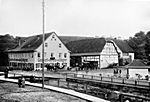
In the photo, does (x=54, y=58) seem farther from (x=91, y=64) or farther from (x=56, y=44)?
(x=91, y=64)

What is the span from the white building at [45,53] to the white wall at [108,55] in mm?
8628

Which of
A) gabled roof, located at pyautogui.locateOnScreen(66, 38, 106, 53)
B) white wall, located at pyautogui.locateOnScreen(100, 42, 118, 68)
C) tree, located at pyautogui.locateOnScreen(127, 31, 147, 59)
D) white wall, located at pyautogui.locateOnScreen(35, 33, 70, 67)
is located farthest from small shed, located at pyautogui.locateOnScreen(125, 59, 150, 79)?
tree, located at pyautogui.locateOnScreen(127, 31, 147, 59)

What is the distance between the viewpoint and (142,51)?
3118 inches

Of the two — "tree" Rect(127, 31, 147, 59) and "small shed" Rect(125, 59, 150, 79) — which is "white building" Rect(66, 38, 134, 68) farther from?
"small shed" Rect(125, 59, 150, 79)

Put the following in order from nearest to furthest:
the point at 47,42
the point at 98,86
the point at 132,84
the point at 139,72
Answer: the point at 132,84
the point at 98,86
the point at 139,72
the point at 47,42

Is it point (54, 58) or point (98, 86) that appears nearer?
point (98, 86)

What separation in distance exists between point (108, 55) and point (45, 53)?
15.6m

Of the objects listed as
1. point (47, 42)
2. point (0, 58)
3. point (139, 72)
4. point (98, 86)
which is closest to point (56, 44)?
point (47, 42)

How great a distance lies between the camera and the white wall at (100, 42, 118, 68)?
6062cm

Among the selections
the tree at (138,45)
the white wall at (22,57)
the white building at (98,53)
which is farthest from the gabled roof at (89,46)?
the tree at (138,45)

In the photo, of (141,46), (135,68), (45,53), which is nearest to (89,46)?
(45,53)

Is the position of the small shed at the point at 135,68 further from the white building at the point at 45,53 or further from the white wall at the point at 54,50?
the white wall at the point at 54,50

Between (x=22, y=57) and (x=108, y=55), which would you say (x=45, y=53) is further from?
(x=108, y=55)

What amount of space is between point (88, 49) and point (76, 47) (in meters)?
6.65
